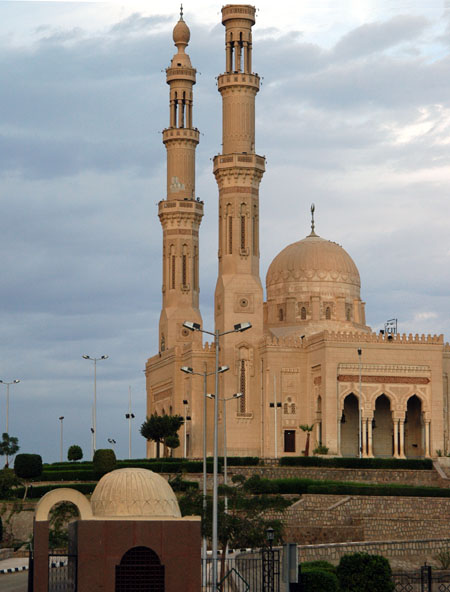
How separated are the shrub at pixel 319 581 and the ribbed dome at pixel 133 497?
550 centimetres

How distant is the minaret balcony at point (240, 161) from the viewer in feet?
237

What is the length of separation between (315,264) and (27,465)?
94.8 ft

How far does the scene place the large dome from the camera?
259ft

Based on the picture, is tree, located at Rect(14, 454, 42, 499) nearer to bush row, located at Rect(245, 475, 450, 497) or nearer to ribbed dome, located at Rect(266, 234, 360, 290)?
bush row, located at Rect(245, 475, 450, 497)

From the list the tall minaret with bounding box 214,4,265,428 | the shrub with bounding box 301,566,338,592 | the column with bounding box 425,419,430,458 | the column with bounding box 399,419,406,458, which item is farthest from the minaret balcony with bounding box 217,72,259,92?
the shrub with bounding box 301,566,338,592

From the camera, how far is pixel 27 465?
5722 cm

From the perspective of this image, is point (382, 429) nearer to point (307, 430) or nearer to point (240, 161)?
point (307, 430)

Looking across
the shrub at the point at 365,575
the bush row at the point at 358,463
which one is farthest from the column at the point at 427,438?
the shrub at the point at 365,575

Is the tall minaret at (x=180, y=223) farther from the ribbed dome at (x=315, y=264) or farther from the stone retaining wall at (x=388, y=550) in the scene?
the stone retaining wall at (x=388, y=550)

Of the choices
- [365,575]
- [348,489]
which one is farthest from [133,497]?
[348,489]

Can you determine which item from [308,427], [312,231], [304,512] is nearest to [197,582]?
[304,512]

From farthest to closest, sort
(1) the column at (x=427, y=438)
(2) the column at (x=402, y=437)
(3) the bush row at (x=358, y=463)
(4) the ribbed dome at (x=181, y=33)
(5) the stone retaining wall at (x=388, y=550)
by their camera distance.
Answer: (4) the ribbed dome at (x=181, y=33) < (1) the column at (x=427, y=438) < (2) the column at (x=402, y=437) < (3) the bush row at (x=358, y=463) < (5) the stone retaining wall at (x=388, y=550)

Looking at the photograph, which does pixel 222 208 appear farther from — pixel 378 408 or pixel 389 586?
pixel 389 586

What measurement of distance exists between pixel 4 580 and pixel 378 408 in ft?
125
